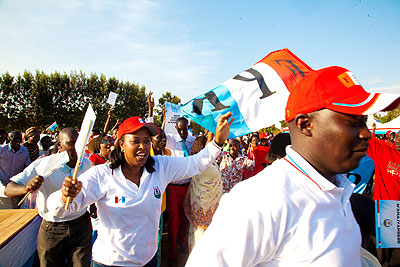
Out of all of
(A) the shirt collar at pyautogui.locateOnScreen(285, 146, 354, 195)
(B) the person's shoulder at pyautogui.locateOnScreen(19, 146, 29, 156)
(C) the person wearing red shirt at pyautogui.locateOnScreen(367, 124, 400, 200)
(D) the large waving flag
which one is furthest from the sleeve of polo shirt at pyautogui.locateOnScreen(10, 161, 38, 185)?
(C) the person wearing red shirt at pyautogui.locateOnScreen(367, 124, 400, 200)

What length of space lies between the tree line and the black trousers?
18.8 meters

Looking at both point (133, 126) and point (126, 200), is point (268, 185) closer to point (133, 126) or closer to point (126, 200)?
point (126, 200)

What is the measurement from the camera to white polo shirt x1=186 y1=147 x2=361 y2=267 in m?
0.84

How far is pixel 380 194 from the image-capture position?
11.2ft

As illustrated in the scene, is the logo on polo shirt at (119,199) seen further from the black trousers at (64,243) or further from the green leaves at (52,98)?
the green leaves at (52,98)

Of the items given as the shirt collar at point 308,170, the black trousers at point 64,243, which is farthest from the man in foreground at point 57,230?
the shirt collar at point 308,170

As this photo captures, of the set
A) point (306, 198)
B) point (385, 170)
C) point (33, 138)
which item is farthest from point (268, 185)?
point (33, 138)

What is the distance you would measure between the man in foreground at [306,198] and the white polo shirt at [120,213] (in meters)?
1.37

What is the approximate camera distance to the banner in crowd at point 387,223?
5.99ft

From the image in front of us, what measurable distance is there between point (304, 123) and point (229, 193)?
16.7 inches

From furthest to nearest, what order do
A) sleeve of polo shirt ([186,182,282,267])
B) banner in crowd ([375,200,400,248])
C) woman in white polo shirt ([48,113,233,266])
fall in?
woman in white polo shirt ([48,113,233,266]) → banner in crowd ([375,200,400,248]) → sleeve of polo shirt ([186,182,282,267])

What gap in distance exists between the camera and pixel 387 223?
6.09 feet

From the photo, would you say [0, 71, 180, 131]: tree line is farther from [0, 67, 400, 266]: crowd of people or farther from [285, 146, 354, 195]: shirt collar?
[285, 146, 354, 195]: shirt collar

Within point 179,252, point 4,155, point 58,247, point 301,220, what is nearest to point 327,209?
point 301,220
